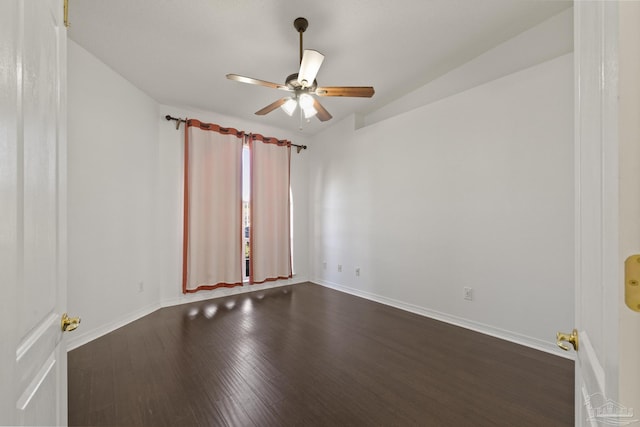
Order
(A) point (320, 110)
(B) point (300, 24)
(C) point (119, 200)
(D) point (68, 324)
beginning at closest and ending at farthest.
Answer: (D) point (68, 324) < (B) point (300, 24) < (A) point (320, 110) < (C) point (119, 200)


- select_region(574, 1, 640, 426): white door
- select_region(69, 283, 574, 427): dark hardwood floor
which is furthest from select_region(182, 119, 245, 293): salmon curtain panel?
select_region(574, 1, 640, 426): white door

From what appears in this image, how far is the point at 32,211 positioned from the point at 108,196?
2.62 meters

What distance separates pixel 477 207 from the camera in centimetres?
273

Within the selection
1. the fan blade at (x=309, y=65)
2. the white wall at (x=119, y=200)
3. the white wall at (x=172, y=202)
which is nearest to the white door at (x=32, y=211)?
the fan blade at (x=309, y=65)

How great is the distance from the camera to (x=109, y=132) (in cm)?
278

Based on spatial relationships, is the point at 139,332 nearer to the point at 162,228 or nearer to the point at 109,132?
the point at 162,228

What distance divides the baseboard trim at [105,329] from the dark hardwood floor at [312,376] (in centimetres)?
7

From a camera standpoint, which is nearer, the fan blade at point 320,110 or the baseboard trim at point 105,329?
the baseboard trim at point 105,329

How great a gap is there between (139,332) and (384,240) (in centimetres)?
300

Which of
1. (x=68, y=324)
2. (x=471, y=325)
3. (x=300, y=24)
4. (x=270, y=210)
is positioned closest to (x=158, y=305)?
(x=270, y=210)

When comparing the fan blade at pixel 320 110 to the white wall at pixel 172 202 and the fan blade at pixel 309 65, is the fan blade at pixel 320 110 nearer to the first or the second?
the fan blade at pixel 309 65

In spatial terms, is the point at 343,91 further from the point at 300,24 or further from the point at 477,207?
the point at 477,207

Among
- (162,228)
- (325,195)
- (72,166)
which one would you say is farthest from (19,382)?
(325,195)

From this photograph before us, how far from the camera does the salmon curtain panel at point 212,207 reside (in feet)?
12.0
